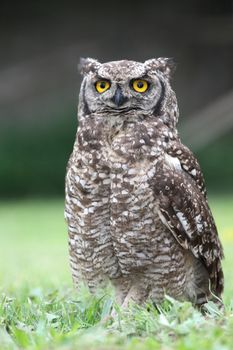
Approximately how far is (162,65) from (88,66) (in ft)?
1.49

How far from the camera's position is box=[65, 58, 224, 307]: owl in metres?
4.60

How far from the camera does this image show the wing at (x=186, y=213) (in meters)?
4.63

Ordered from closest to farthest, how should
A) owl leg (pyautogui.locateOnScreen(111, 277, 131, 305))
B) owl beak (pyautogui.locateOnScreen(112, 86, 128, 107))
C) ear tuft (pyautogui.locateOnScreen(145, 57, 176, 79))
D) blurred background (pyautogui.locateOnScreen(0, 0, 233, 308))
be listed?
owl beak (pyautogui.locateOnScreen(112, 86, 128, 107)) → owl leg (pyautogui.locateOnScreen(111, 277, 131, 305)) → ear tuft (pyautogui.locateOnScreen(145, 57, 176, 79)) → blurred background (pyautogui.locateOnScreen(0, 0, 233, 308))

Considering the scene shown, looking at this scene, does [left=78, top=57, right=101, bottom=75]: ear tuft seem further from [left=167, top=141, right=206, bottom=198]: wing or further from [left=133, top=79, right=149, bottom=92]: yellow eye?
[left=167, top=141, right=206, bottom=198]: wing

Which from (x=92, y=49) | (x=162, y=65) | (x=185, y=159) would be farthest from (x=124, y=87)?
(x=92, y=49)

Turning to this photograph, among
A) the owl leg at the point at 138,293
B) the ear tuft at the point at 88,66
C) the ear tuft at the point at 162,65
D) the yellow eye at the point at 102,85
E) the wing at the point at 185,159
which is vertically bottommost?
the owl leg at the point at 138,293

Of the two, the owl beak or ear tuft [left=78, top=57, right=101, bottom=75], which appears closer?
the owl beak

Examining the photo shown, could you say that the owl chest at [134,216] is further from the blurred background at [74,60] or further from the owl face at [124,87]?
the blurred background at [74,60]

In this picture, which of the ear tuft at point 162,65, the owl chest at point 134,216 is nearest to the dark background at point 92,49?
the ear tuft at point 162,65

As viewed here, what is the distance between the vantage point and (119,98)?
15.5 ft

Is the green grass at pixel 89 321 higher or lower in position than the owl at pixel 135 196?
lower

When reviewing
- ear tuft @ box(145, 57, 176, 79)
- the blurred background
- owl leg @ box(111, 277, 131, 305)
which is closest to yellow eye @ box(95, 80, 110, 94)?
ear tuft @ box(145, 57, 176, 79)

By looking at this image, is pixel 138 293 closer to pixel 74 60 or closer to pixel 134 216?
pixel 134 216

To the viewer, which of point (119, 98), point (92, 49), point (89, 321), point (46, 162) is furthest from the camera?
point (92, 49)
